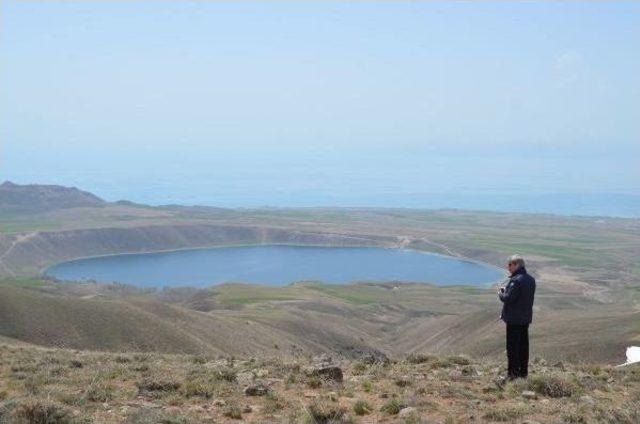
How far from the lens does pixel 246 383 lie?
11852 mm

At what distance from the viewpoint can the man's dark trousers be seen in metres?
11.9

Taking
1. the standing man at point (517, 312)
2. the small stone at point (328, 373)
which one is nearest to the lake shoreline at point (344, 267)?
the small stone at point (328, 373)

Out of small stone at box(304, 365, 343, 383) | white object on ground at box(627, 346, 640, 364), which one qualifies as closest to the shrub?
small stone at box(304, 365, 343, 383)

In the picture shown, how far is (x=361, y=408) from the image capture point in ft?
33.0

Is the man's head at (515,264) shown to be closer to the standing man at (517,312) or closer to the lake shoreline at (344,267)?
the standing man at (517,312)

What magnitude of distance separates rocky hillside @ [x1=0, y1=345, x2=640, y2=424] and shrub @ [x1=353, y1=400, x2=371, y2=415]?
14mm

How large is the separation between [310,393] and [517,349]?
3.64 m

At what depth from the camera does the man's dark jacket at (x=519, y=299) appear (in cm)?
1183

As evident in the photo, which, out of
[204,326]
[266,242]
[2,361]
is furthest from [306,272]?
[2,361]

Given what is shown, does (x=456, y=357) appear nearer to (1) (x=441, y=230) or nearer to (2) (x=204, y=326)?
(2) (x=204, y=326)

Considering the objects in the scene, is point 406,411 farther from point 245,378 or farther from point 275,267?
point 275,267

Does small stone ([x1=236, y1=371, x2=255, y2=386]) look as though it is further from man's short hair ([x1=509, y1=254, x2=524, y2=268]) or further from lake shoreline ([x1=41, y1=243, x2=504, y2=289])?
lake shoreline ([x1=41, y1=243, x2=504, y2=289])

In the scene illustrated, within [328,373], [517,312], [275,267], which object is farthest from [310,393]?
[275,267]

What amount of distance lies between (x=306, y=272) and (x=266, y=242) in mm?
39414
